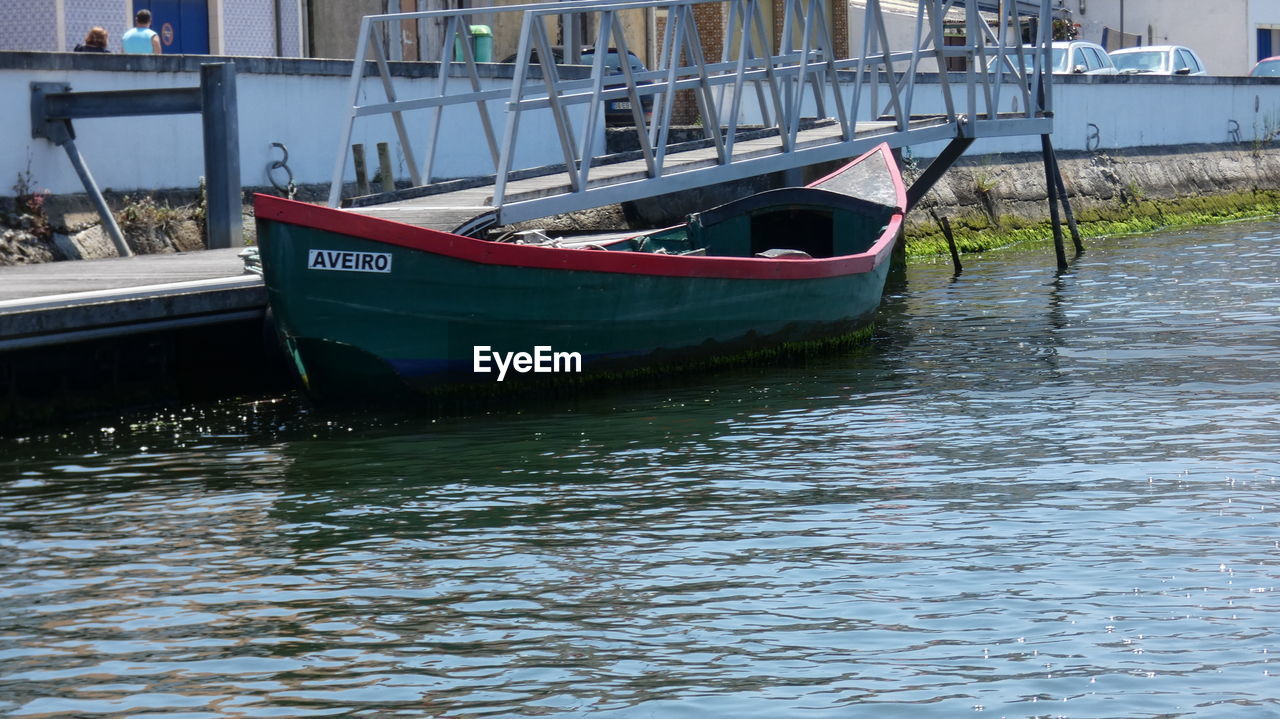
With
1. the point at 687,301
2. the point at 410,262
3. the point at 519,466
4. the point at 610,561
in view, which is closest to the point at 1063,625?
the point at 610,561

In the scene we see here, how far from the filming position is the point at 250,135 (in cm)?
1617

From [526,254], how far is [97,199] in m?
4.58

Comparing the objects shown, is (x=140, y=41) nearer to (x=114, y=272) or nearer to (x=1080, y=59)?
(x=114, y=272)

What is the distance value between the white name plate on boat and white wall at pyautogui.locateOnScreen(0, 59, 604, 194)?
3.83 m

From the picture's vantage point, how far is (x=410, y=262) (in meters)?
10.8

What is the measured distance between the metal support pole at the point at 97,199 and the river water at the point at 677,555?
2.91 metres

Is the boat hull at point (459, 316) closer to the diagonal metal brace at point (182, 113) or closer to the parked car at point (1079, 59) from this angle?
the diagonal metal brace at point (182, 113)

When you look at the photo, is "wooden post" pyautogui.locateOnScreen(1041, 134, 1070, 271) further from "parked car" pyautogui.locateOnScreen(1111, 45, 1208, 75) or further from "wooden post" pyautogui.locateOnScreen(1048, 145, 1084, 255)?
"parked car" pyautogui.locateOnScreen(1111, 45, 1208, 75)

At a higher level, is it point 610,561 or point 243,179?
point 243,179

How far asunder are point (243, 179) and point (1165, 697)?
12.1m

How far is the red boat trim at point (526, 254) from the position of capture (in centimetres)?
1057

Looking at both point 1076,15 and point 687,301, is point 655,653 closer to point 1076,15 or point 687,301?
point 687,301

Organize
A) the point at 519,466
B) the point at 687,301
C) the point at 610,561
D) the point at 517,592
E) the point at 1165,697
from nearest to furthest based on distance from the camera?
1. the point at 1165,697
2. the point at 517,592
3. the point at 610,561
4. the point at 519,466
5. the point at 687,301

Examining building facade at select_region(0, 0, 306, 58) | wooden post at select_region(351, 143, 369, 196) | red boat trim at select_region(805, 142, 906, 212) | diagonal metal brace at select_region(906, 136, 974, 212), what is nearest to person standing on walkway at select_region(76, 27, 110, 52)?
building facade at select_region(0, 0, 306, 58)
